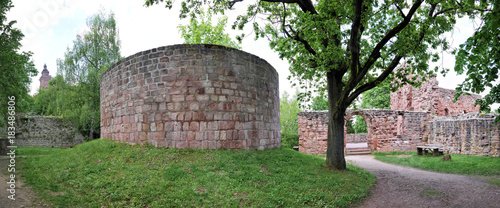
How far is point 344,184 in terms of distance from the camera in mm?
6242

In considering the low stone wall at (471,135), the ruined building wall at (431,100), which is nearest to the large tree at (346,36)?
the low stone wall at (471,135)

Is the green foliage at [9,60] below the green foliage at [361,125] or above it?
above

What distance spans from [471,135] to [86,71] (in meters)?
25.0

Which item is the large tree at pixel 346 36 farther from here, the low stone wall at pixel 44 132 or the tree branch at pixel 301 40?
the low stone wall at pixel 44 132

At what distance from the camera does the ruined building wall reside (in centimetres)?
2009

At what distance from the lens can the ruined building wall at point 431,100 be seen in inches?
791

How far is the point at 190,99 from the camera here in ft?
24.8

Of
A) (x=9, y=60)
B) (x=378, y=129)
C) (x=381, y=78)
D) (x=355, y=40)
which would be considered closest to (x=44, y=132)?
(x=9, y=60)

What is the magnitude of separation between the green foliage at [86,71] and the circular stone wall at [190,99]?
1220 cm

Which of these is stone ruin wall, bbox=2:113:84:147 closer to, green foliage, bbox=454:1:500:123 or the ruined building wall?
green foliage, bbox=454:1:500:123

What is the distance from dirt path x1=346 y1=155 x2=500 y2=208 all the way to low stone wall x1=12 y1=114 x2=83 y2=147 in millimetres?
21770

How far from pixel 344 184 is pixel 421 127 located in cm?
1595

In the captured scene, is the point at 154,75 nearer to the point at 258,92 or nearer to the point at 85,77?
the point at 258,92

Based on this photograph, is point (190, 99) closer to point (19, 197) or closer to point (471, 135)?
point (19, 197)
